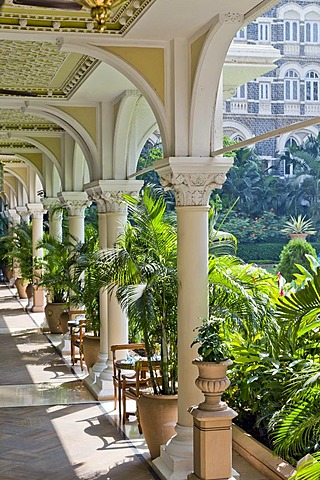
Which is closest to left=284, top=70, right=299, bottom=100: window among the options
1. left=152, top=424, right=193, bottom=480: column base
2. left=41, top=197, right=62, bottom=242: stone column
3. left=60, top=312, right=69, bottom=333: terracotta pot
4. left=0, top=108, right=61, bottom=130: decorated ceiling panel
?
left=41, top=197, right=62, bottom=242: stone column

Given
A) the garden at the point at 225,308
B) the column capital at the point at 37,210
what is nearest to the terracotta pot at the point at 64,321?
the column capital at the point at 37,210

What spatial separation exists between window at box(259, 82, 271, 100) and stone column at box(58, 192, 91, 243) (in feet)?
49.0

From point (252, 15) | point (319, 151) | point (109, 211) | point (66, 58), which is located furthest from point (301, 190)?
point (252, 15)

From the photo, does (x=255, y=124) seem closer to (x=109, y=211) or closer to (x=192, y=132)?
(x=109, y=211)

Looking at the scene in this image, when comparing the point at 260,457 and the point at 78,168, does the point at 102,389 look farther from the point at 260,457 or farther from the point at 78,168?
the point at 78,168

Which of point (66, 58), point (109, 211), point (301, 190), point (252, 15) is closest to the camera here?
point (252, 15)

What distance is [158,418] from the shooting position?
7535mm

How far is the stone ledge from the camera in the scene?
6.68 metres

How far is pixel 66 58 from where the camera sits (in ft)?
28.7

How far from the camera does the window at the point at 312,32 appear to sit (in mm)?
21880

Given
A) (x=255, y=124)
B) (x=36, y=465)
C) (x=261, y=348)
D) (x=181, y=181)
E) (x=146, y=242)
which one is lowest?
(x=36, y=465)

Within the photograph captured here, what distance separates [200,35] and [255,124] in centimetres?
2091

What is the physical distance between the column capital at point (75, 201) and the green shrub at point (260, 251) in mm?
15457

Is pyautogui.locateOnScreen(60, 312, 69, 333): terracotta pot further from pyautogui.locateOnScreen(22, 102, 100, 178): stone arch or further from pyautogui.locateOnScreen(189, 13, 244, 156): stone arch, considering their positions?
pyautogui.locateOnScreen(189, 13, 244, 156): stone arch
